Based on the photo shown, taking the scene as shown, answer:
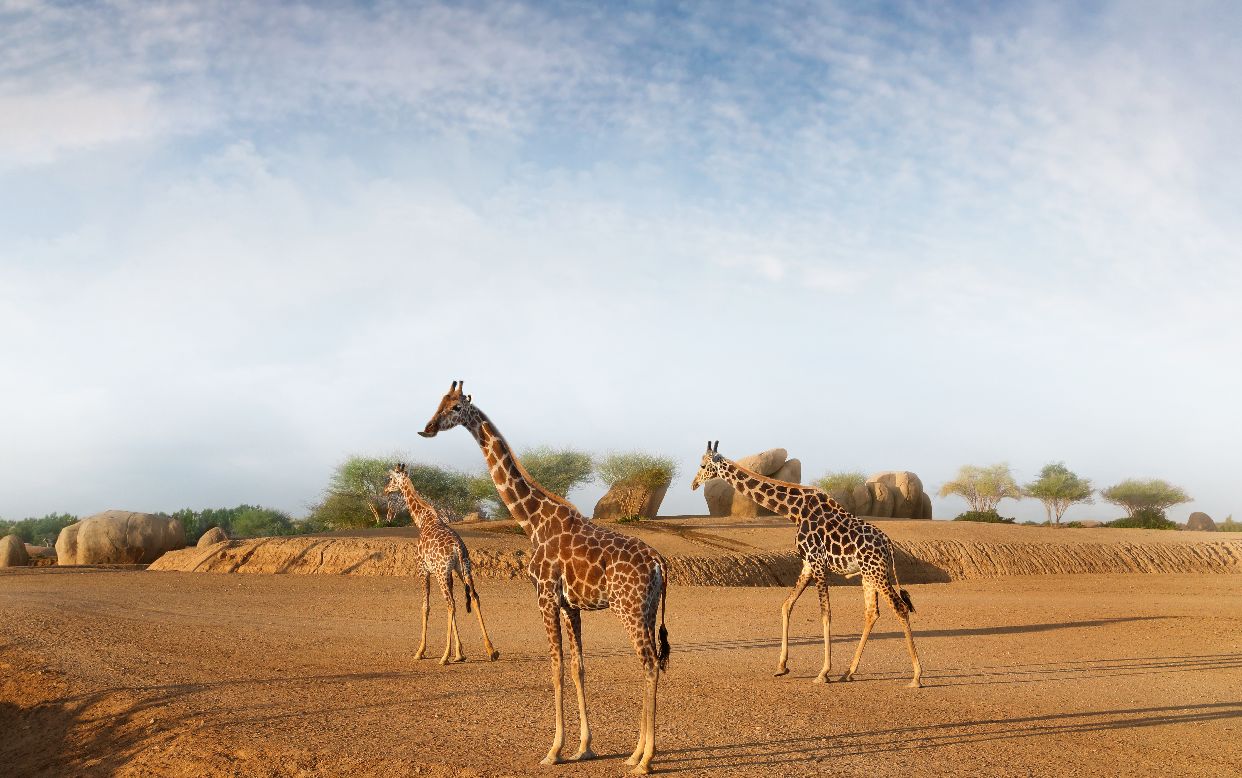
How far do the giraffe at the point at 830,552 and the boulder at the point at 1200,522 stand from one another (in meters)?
49.2

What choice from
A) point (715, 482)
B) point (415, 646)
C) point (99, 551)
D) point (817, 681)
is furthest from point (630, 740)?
point (715, 482)

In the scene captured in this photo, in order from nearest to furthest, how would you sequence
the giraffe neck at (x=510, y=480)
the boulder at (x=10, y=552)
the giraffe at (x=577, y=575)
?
the giraffe at (x=577, y=575) < the giraffe neck at (x=510, y=480) < the boulder at (x=10, y=552)

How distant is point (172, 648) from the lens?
43.4 feet

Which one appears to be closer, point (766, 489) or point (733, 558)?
point (766, 489)

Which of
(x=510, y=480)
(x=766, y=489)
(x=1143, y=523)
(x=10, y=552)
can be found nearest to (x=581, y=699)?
(x=510, y=480)

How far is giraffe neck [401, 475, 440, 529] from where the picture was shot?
45.6 ft

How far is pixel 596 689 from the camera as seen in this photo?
10891 millimetres

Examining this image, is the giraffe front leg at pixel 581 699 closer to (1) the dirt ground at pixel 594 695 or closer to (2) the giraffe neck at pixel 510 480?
(1) the dirt ground at pixel 594 695

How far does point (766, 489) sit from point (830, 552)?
133cm

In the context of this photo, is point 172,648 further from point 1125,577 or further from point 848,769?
point 1125,577

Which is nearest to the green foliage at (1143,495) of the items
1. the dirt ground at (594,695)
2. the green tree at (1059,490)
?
the green tree at (1059,490)

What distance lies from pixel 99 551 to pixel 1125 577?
34.0 m

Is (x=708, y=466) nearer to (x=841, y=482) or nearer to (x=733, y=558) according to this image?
(x=733, y=558)

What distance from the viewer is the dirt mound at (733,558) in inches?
971
